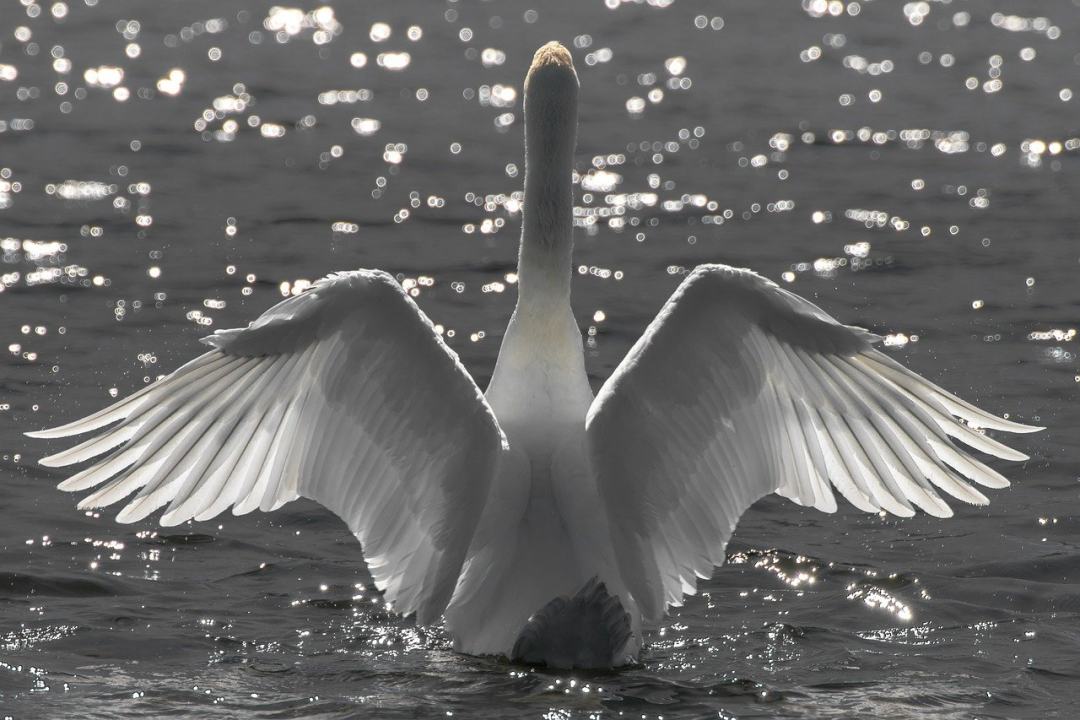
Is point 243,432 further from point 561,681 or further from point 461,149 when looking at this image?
point 461,149

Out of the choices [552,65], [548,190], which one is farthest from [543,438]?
[552,65]

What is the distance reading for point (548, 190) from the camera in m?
7.46

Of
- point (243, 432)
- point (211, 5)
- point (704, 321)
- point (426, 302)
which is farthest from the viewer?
point (211, 5)

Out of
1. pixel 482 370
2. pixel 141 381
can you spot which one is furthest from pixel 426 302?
pixel 141 381

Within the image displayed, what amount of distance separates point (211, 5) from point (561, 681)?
57.3ft

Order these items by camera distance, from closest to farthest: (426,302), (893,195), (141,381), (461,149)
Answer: (141,381), (426,302), (893,195), (461,149)

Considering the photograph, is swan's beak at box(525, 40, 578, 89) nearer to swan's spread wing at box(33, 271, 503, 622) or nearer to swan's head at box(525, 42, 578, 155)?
swan's head at box(525, 42, 578, 155)

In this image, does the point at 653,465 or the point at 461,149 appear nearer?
the point at 653,465

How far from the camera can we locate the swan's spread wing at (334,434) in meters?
6.74

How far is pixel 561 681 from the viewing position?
723 centimetres

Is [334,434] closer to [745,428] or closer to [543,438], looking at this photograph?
[543,438]

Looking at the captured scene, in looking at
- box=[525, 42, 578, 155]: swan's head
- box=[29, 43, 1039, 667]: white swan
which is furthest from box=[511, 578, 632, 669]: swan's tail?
box=[525, 42, 578, 155]: swan's head

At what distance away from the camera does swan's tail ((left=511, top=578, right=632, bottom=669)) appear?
23.0 ft

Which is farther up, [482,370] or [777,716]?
[482,370]
